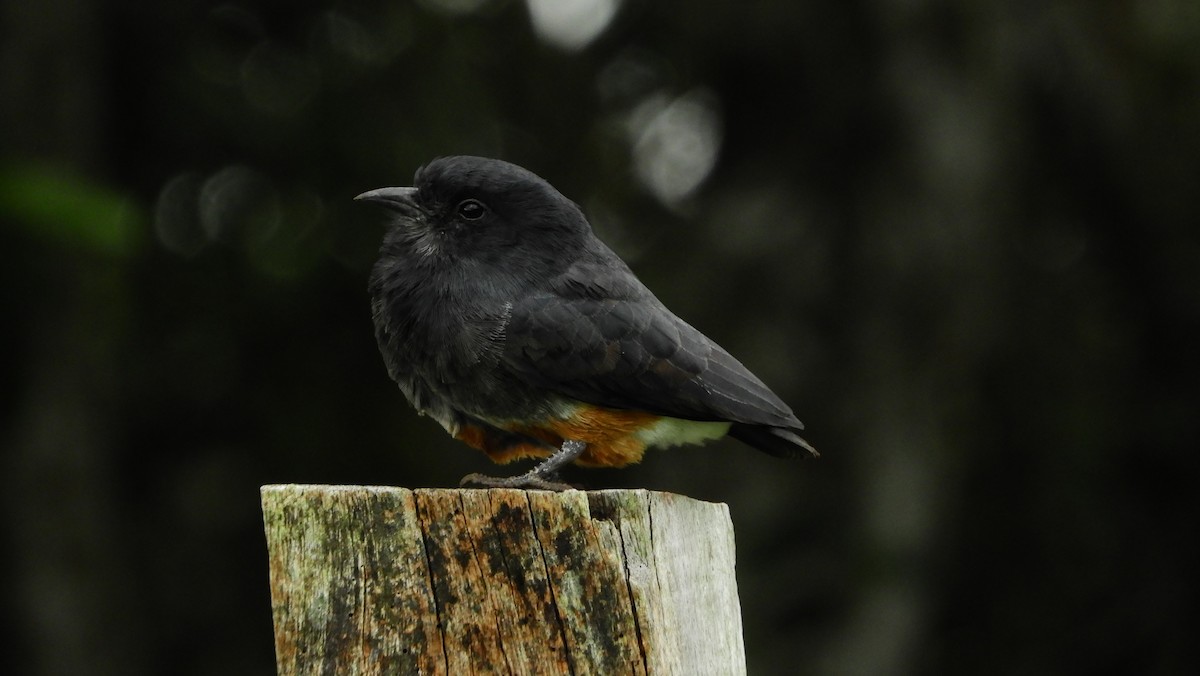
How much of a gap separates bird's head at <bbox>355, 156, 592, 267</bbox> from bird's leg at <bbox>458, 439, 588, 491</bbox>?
0.64m

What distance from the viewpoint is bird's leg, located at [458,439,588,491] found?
3533 millimetres

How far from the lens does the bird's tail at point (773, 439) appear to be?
14.2 ft

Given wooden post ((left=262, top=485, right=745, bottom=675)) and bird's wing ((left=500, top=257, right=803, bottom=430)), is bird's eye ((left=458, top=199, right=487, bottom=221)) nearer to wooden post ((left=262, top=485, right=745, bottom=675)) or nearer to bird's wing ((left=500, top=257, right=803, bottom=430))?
bird's wing ((left=500, top=257, right=803, bottom=430))

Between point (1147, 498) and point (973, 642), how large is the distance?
4.96 ft

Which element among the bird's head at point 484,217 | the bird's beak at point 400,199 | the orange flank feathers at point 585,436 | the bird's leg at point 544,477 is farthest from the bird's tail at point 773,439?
the bird's beak at point 400,199

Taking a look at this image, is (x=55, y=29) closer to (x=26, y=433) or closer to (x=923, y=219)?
(x=26, y=433)

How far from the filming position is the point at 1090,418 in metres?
8.98

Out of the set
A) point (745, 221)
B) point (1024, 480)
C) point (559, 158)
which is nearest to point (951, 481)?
point (1024, 480)

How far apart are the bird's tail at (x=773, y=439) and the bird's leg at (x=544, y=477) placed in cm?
56

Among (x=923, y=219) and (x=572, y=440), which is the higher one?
(x=923, y=219)

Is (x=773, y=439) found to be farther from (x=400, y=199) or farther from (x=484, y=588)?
(x=484, y=588)

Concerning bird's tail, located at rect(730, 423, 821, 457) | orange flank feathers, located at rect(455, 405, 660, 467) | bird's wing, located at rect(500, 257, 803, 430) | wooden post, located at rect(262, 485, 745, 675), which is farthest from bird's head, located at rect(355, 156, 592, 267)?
wooden post, located at rect(262, 485, 745, 675)

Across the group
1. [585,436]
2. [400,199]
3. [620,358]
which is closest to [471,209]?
[400,199]

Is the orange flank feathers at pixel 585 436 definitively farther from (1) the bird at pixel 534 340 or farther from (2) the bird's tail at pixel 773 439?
(2) the bird's tail at pixel 773 439
